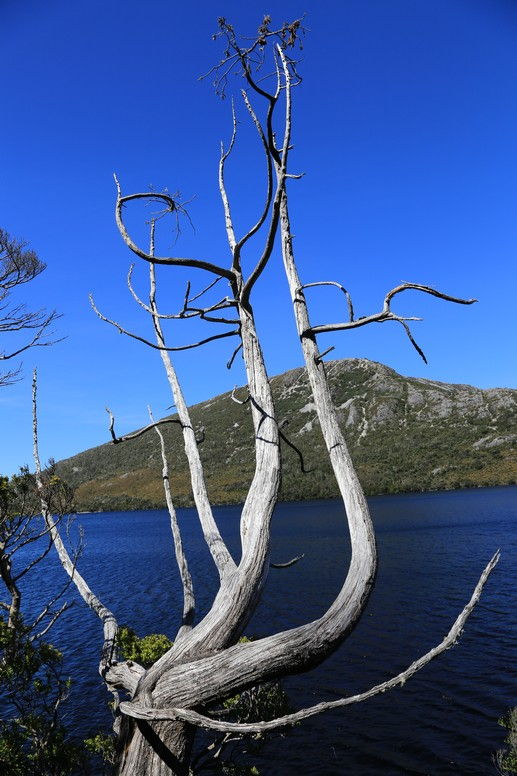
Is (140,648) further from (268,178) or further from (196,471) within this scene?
(268,178)

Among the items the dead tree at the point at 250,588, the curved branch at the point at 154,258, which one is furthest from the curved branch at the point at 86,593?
the curved branch at the point at 154,258

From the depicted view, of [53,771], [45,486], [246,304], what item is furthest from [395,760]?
[246,304]

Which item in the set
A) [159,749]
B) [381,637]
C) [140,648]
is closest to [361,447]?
[381,637]

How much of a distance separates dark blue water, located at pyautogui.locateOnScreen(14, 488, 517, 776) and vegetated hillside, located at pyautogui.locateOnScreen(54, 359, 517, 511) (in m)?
49.6

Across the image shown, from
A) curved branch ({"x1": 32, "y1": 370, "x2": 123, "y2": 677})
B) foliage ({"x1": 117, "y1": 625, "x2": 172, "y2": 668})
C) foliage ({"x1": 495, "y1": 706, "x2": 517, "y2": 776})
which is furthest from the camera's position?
foliage ({"x1": 495, "y1": 706, "x2": 517, "y2": 776})

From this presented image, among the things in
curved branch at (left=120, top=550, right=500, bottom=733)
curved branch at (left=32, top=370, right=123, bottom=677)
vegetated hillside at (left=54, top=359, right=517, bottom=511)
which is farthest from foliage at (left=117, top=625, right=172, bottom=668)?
vegetated hillside at (left=54, top=359, right=517, bottom=511)

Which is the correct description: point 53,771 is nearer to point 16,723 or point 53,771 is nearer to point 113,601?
point 16,723

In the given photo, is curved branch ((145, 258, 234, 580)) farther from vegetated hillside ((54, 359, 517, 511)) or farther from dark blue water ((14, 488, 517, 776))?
vegetated hillside ((54, 359, 517, 511))

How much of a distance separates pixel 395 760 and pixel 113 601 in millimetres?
20028

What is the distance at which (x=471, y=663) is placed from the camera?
649 inches

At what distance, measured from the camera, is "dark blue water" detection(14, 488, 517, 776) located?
39.1ft

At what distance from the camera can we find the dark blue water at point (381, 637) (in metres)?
11.9

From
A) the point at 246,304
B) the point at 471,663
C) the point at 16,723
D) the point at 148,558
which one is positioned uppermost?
the point at 246,304

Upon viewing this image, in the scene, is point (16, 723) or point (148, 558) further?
point (148, 558)
